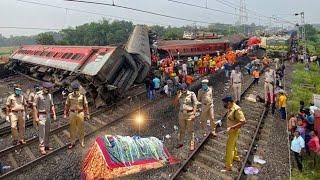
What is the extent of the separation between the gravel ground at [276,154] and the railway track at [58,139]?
5355mm

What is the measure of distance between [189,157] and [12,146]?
5.12 m

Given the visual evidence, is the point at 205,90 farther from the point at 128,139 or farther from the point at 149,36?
the point at 149,36

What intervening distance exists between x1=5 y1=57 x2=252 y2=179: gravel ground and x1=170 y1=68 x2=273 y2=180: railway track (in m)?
0.30

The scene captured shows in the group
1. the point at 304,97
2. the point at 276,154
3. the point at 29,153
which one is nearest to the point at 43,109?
the point at 29,153

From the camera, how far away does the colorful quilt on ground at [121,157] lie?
5953mm

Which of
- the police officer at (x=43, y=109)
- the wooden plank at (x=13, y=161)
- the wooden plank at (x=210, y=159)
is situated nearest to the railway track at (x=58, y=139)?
the wooden plank at (x=13, y=161)

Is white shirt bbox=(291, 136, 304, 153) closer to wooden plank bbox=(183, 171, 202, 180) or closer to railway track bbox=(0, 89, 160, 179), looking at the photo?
wooden plank bbox=(183, 171, 202, 180)

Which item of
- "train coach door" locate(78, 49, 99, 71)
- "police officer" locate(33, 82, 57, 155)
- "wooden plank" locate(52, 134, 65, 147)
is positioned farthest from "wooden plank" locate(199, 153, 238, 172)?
"train coach door" locate(78, 49, 99, 71)

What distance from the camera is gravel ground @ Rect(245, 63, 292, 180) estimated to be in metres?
6.66

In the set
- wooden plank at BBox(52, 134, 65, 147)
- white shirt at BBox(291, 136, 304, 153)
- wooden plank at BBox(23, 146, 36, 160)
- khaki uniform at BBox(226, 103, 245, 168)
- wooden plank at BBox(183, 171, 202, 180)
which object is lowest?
wooden plank at BBox(183, 171, 202, 180)

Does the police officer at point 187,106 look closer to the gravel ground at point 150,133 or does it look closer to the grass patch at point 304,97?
the gravel ground at point 150,133

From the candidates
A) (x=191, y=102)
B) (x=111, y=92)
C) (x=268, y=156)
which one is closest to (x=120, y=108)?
(x=111, y=92)

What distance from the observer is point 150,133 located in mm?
9219

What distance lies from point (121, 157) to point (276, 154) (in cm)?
435
